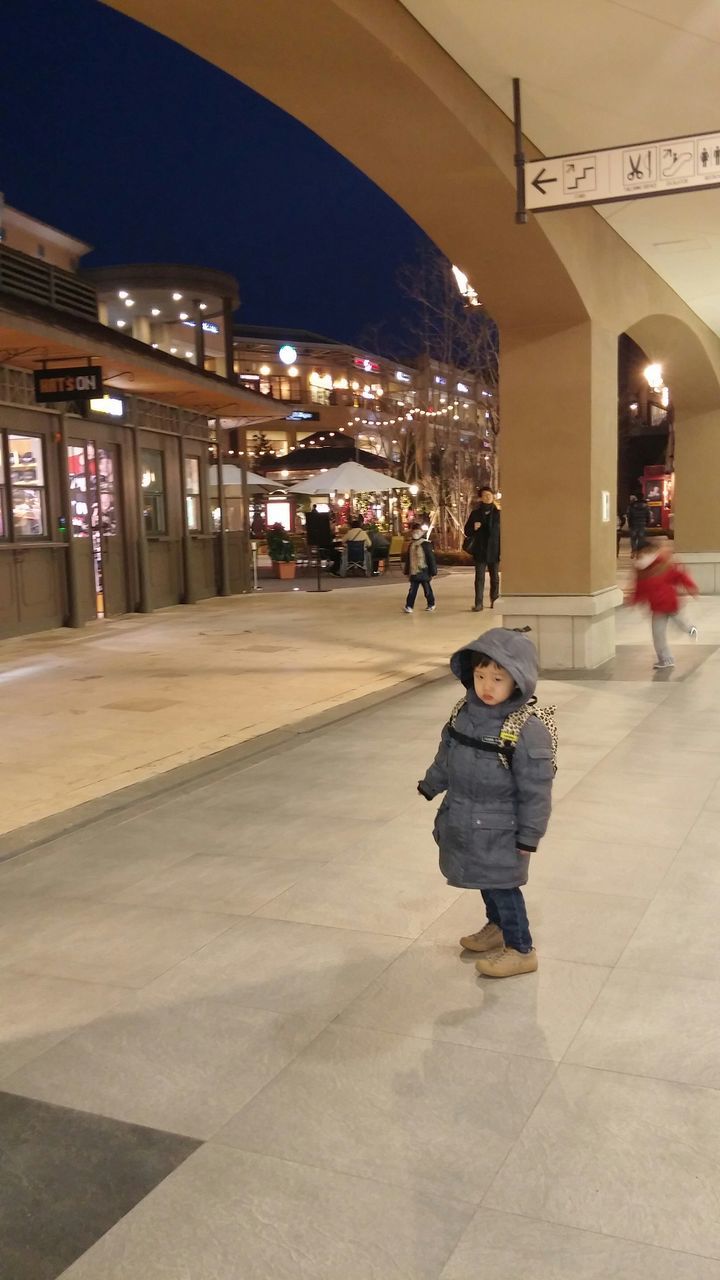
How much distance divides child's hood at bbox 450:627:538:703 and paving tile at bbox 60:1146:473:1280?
1.47m

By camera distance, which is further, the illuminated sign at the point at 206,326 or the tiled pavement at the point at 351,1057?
the illuminated sign at the point at 206,326

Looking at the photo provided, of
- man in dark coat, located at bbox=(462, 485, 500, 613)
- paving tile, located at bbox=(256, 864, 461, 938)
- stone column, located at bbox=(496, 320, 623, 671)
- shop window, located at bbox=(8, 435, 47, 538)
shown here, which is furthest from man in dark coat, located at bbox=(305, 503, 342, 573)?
paving tile, located at bbox=(256, 864, 461, 938)

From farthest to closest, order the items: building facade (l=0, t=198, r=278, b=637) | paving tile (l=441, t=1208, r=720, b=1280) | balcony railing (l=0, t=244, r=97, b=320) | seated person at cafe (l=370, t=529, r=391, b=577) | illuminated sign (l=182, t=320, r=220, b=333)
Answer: seated person at cafe (l=370, t=529, r=391, b=577)
illuminated sign (l=182, t=320, r=220, b=333)
building facade (l=0, t=198, r=278, b=637)
balcony railing (l=0, t=244, r=97, b=320)
paving tile (l=441, t=1208, r=720, b=1280)

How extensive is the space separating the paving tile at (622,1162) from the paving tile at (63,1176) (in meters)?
0.85

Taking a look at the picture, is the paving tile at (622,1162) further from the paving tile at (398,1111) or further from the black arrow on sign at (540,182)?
the black arrow on sign at (540,182)

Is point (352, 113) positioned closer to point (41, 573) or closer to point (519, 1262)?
point (519, 1262)

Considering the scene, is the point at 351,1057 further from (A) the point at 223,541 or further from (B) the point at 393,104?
(A) the point at 223,541

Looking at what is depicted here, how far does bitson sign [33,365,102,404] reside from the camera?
12.7 metres

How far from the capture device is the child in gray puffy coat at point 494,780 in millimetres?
3301

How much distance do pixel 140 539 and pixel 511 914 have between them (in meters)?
13.8

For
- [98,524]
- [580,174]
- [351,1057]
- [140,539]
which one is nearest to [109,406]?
[98,524]

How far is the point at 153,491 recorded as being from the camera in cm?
1748

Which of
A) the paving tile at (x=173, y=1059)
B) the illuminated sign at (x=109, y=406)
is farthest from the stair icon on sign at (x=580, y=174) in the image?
the illuminated sign at (x=109, y=406)

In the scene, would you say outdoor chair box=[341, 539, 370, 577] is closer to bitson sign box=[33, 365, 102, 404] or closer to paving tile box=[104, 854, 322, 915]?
bitson sign box=[33, 365, 102, 404]
